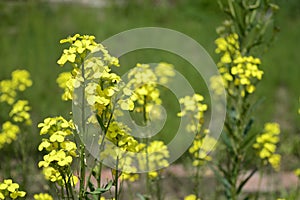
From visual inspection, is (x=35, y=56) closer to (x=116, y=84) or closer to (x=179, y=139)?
(x=179, y=139)

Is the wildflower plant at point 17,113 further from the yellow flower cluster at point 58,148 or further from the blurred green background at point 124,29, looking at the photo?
the blurred green background at point 124,29

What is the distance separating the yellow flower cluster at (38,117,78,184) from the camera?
2020 mm

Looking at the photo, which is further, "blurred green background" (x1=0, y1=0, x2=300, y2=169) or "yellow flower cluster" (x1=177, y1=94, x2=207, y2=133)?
"blurred green background" (x1=0, y1=0, x2=300, y2=169)

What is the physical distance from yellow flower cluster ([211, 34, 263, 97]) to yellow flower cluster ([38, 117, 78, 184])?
1.02 meters

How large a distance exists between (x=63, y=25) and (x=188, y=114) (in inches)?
193

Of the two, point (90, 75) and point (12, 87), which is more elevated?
point (12, 87)

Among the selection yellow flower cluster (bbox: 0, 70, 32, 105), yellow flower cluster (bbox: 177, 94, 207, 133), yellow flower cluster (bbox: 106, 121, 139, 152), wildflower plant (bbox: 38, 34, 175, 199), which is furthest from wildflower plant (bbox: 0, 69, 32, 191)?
yellow flower cluster (bbox: 106, 121, 139, 152)

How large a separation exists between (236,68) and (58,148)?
3.45 ft

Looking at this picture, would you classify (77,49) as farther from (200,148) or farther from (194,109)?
(200,148)

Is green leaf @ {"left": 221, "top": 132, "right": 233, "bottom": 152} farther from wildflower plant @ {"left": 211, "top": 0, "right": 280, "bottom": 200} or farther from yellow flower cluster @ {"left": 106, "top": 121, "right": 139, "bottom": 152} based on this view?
yellow flower cluster @ {"left": 106, "top": 121, "right": 139, "bottom": 152}

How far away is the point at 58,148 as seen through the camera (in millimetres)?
2182

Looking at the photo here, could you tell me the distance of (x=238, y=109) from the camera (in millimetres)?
3062

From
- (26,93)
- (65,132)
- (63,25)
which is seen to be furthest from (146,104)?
(63,25)

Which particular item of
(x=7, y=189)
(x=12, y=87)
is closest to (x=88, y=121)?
(x=7, y=189)
